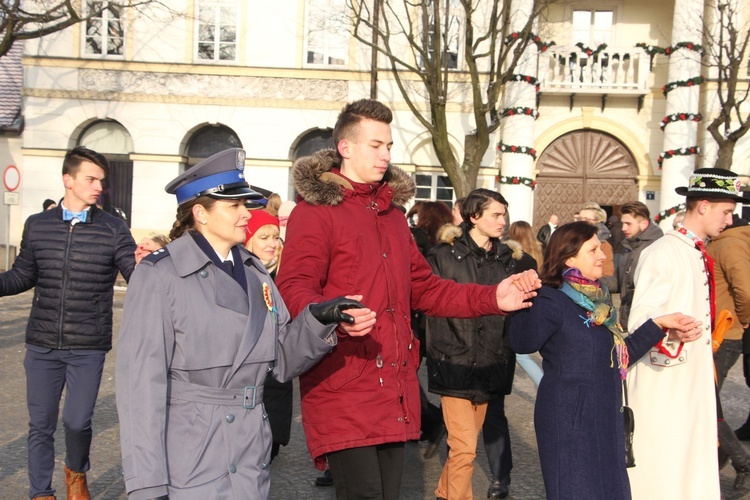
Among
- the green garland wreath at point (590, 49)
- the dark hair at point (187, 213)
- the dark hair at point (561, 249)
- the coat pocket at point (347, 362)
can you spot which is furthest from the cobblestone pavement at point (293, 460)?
the green garland wreath at point (590, 49)

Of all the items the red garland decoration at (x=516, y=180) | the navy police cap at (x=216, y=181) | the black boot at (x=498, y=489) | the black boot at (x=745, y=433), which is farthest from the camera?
the red garland decoration at (x=516, y=180)

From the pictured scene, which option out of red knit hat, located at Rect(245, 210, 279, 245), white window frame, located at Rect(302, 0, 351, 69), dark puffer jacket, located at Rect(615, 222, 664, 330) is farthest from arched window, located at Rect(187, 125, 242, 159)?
red knit hat, located at Rect(245, 210, 279, 245)

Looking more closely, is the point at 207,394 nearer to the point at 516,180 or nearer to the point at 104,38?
the point at 516,180

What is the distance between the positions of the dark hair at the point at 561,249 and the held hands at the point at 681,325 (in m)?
0.62

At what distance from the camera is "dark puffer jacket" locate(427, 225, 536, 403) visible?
16.9 ft

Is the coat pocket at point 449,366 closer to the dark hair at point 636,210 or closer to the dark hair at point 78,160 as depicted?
the dark hair at point 78,160

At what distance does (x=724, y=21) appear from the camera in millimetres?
20234

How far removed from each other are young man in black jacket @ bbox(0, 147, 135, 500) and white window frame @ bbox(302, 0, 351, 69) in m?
18.1

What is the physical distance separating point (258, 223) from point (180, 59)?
18252 mm

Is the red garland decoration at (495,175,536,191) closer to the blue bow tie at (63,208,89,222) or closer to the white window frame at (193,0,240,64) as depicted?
the white window frame at (193,0,240,64)

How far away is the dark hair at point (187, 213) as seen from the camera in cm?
316

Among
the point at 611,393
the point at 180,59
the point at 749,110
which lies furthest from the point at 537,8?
the point at 611,393

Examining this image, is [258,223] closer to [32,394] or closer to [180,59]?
[32,394]

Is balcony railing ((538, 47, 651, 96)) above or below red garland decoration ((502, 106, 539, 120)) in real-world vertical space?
above
